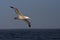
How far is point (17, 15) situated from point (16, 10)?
0.68 m

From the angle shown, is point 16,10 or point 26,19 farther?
point 26,19

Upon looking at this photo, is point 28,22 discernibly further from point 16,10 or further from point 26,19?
point 16,10

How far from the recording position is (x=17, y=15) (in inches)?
689

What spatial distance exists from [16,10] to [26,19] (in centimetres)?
145

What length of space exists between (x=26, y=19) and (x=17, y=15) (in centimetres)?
82

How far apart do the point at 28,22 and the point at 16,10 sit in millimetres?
1595

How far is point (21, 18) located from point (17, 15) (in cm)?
26

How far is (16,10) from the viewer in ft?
55.3

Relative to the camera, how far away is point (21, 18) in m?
17.5

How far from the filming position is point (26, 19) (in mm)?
18156

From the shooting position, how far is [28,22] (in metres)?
18.2

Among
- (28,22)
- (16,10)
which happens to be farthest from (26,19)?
(16,10)

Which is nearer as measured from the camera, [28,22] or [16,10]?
[16,10]
